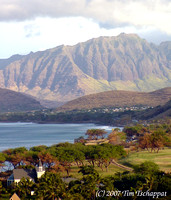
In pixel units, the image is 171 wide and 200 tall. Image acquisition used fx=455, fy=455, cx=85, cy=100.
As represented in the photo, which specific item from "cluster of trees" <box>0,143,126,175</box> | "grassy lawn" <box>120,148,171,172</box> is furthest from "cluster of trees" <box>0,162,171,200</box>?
"grassy lawn" <box>120,148,171,172</box>

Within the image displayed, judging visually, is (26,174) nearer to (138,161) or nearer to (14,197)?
(14,197)

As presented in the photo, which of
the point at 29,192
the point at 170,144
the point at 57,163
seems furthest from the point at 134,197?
the point at 170,144

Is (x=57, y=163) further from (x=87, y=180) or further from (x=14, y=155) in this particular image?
(x=87, y=180)

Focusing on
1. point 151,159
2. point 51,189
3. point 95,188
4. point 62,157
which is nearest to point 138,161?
point 151,159

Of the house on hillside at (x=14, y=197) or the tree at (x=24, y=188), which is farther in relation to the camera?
the tree at (x=24, y=188)

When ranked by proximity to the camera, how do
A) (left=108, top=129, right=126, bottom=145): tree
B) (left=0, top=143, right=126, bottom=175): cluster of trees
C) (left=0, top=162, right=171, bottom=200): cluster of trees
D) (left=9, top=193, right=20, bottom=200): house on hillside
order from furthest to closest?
(left=108, top=129, right=126, bottom=145): tree < (left=0, top=143, right=126, bottom=175): cluster of trees < (left=9, top=193, right=20, bottom=200): house on hillside < (left=0, top=162, right=171, bottom=200): cluster of trees

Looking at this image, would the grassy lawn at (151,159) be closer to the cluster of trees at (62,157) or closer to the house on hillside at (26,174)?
the cluster of trees at (62,157)

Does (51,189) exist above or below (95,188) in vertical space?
above

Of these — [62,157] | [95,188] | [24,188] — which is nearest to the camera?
[95,188]

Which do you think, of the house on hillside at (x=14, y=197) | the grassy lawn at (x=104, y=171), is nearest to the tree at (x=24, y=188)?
the house on hillside at (x=14, y=197)

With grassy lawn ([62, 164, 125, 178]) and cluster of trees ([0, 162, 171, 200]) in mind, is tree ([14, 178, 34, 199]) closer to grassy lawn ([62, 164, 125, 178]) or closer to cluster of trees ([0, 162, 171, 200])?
cluster of trees ([0, 162, 171, 200])

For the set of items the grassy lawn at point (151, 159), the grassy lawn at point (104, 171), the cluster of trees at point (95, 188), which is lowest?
the grassy lawn at point (104, 171)
